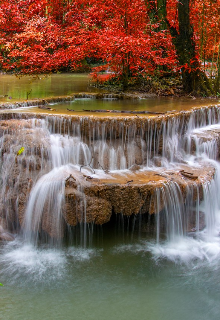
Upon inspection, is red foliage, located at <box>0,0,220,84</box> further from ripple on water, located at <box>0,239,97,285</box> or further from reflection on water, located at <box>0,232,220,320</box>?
Answer: reflection on water, located at <box>0,232,220,320</box>

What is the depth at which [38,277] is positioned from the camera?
5.69m

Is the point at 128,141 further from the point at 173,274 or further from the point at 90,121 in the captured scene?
the point at 173,274

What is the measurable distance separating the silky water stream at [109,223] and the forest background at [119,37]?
352 centimetres

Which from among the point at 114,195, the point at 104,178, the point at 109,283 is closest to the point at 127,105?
the point at 104,178

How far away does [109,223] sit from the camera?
281 inches

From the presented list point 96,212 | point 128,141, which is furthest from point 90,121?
point 96,212

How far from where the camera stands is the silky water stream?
17.4ft

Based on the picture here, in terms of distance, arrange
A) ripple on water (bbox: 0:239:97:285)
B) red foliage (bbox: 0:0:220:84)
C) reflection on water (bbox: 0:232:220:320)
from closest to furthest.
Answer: reflection on water (bbox: 0:232:220:320) < ripple on water (bbox: 0:239:97:285) < red foliage (bbox: 0:0:220:84)

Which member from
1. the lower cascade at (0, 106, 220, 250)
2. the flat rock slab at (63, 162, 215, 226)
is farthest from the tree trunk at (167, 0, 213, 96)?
the flat rock slab at (63, 162, 215, 226)

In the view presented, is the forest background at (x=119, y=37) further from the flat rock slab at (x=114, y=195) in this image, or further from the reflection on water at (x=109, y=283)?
the reflection on water at (x=109, y=283)

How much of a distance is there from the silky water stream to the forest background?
11.6 ft

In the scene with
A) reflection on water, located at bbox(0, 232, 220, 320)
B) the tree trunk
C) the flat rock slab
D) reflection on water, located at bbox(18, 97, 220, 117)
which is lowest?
reflection on water, located at bbox(0, 232, 220, 320)

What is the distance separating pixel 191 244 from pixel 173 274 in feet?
3.29

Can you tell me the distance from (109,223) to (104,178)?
96cm
